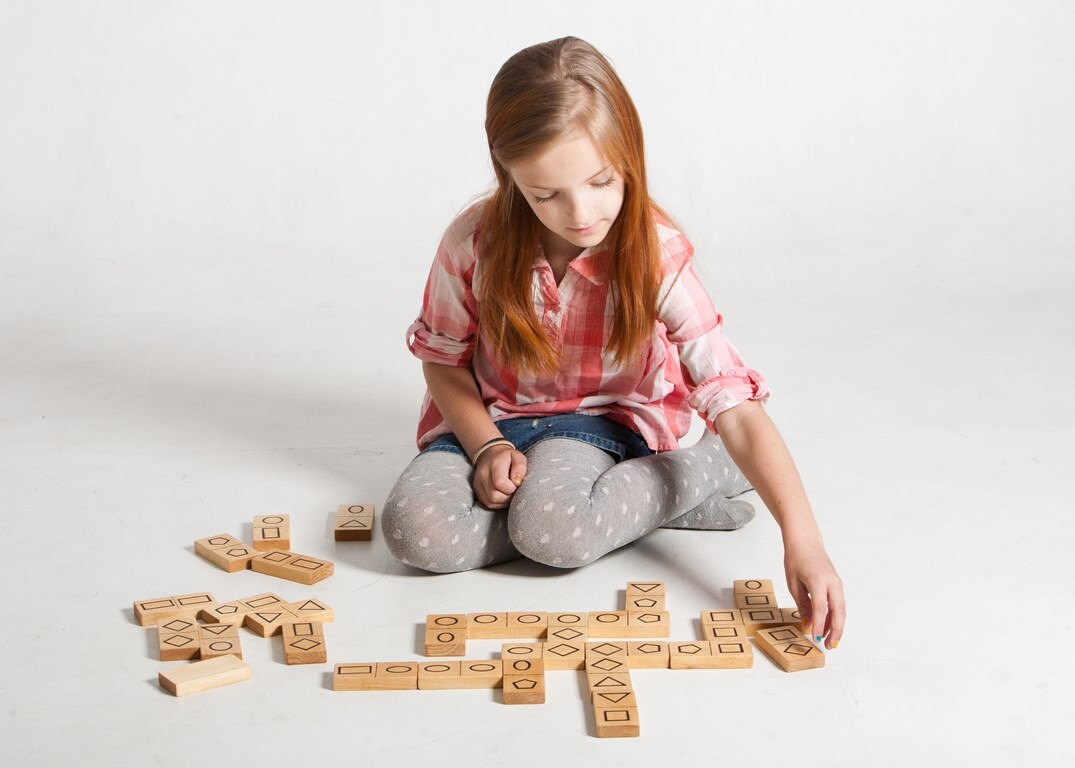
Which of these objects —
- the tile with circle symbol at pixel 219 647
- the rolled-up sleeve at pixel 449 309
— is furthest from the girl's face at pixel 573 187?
the tile with circle symbol at pixel 219 647

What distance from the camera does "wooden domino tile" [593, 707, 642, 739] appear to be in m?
1.46

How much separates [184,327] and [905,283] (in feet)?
5.97

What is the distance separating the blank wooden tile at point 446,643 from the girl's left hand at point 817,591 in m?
0.43

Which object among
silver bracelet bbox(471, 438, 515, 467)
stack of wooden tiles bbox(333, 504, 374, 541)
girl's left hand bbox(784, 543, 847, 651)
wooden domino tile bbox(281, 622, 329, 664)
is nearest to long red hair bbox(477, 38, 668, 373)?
silver bracelet bbox(471, 438, 515, 467)

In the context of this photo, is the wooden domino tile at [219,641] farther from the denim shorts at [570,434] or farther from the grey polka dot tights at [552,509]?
the denim shorts at [570,434]

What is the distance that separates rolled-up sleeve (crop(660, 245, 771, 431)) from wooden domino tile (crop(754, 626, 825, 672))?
33 centimetres

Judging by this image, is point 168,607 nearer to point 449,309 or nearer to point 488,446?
point 488,446

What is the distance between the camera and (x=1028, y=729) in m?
1.46

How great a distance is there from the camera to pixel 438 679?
1.56 m

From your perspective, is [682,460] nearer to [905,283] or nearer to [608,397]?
[608,397]

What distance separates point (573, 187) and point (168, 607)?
79 cm

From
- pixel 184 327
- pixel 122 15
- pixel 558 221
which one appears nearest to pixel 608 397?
pixel 558 221

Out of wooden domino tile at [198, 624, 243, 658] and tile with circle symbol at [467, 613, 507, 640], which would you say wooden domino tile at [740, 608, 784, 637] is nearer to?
tile with circle symbol at [467, 613, 507, 640]

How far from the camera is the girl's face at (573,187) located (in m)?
1.69
